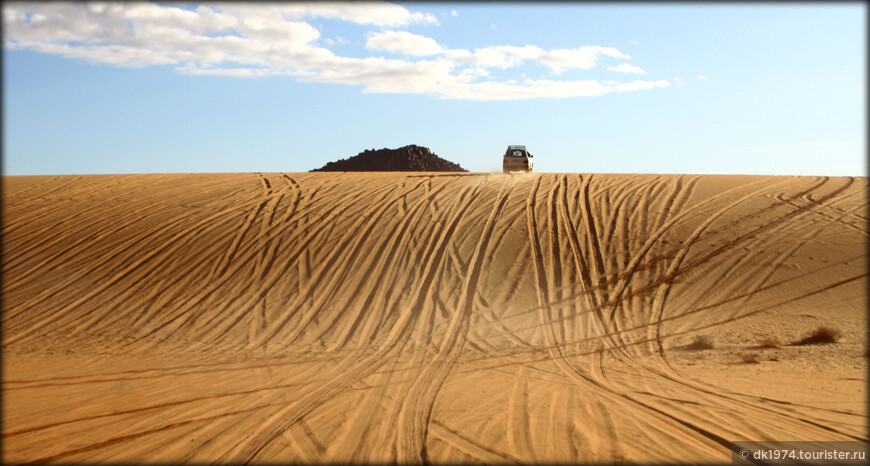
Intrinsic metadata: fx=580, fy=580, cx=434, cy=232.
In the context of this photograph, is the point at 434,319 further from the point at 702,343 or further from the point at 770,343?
the point at 770,343

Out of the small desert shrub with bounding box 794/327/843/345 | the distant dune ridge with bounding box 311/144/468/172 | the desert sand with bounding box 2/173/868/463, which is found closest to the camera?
the desert sand with bounding box 2/173/868/463

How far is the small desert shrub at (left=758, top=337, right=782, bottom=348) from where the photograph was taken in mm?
9125

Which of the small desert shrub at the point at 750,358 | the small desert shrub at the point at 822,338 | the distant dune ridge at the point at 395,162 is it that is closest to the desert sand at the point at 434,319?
the small desert shrub at the point at 750,358

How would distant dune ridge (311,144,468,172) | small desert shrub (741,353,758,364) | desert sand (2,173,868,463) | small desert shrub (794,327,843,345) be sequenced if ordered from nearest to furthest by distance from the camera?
desert sand (2,173,868,463)
small desert shrub (741,353,758,364)
small desert shrub (794,327,843,345)
distant dune ridge (311,144,468,172)

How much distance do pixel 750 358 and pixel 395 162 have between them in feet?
125

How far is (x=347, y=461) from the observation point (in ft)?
15.9

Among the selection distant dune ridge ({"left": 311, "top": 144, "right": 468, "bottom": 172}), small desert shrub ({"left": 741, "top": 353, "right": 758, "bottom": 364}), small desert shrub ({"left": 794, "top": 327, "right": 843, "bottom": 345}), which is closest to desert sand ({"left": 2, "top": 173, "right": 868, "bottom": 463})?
small desert shrub ({"left": 741, "top": 353, "right": 758, "bottom": 364})

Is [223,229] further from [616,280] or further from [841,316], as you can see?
[841,316]

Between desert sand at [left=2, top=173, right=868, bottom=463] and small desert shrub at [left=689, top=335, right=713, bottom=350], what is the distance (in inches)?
3.0

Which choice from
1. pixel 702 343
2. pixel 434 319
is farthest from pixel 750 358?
pixel 434 319

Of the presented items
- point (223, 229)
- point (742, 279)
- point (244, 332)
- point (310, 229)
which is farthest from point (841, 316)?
point (223, 229)

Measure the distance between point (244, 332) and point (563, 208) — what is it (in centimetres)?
920

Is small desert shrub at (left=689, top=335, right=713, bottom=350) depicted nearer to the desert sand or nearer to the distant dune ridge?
the desert sand

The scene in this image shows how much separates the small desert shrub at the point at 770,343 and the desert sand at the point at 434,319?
11 centimetres
